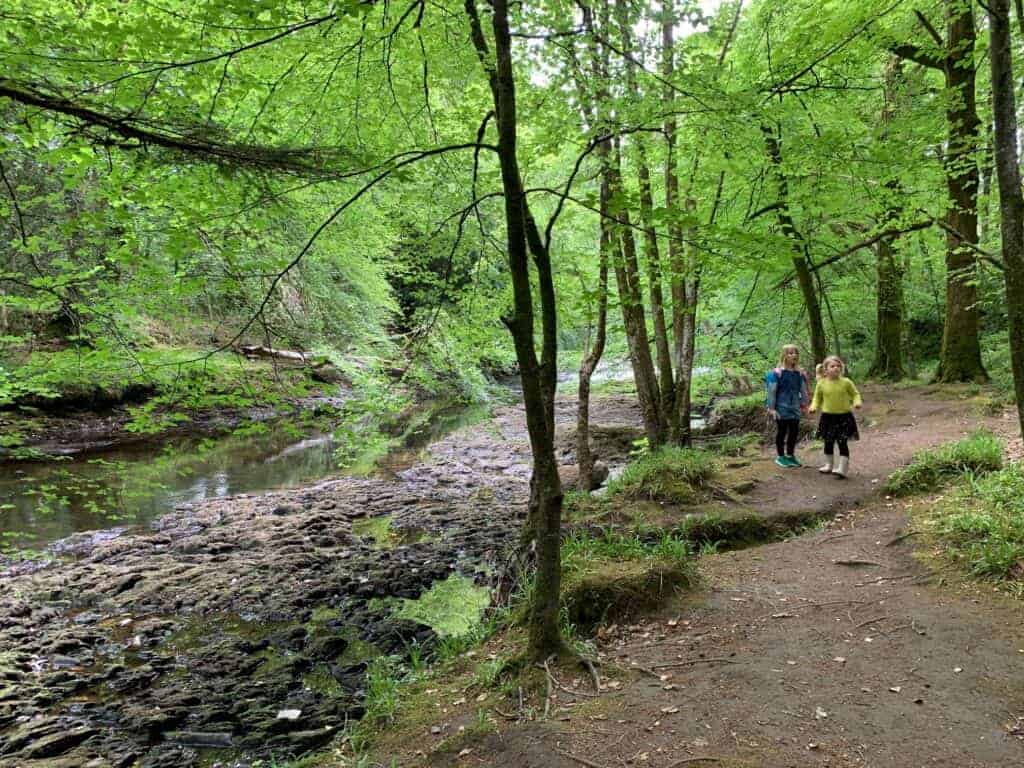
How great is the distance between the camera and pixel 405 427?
21062mm

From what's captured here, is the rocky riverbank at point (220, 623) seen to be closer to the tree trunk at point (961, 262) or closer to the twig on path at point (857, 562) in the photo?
the twig on path at point (857, 562)

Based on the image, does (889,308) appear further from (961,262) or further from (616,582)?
(616,582)

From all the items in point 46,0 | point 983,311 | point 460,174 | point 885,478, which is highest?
point 46,0

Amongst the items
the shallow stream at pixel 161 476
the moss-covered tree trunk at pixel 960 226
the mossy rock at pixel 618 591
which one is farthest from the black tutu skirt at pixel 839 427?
the shallow stream at pixel 161 476

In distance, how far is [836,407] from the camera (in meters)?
7.97

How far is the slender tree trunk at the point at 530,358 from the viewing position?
3.71 m

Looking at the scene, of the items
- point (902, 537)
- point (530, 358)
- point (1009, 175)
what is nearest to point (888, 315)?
point (902, 537)

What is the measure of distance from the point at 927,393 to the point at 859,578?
29.4 ft

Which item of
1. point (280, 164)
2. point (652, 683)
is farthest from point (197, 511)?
point (652, 683)

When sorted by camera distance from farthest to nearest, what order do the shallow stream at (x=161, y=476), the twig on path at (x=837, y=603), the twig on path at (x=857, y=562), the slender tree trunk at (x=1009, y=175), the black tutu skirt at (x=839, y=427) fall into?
the shallow stream at (x=161, y=476)
the black tutu skirt at (x=839, y=427)
the twig on path at (x=857, y=562)
the twig on path at (x=837, y=603)
the slender tree trunk at (x=1009, y=175)

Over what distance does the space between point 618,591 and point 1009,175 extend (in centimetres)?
431

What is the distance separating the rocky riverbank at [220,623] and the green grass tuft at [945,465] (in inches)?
209

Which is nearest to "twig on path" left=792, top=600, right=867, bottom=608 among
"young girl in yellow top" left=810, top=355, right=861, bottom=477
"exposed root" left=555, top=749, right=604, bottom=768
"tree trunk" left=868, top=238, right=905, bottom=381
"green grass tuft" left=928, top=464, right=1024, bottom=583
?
"green grass tuft" left=928, top=464, right=1024, bottom=583

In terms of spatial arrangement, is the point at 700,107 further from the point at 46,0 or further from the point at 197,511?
the point at 197,511
